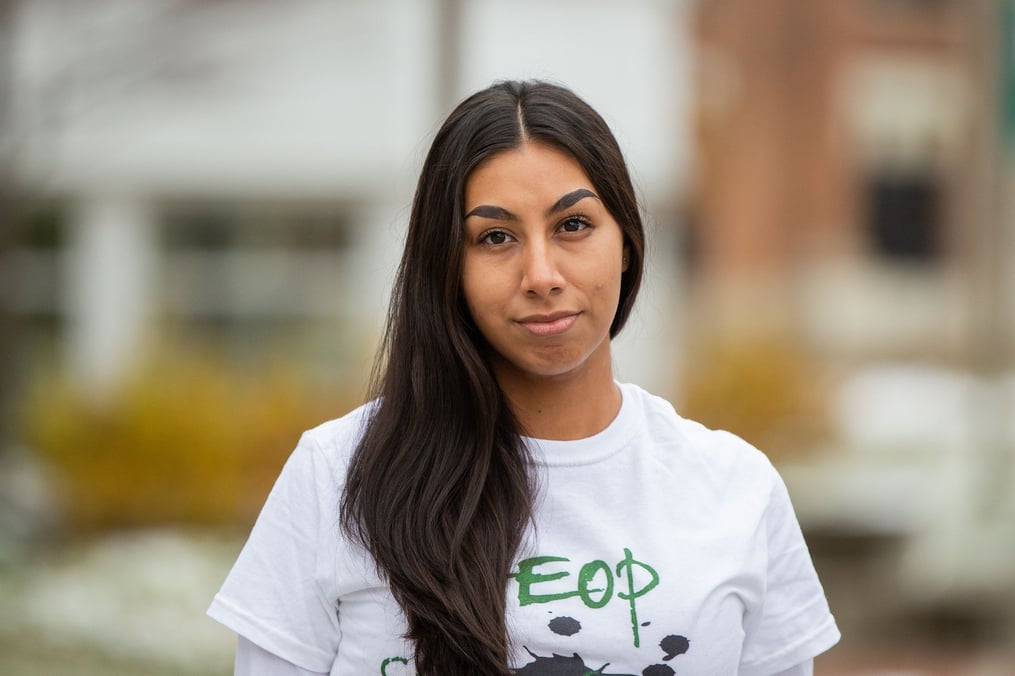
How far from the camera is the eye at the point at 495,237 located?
215 cm

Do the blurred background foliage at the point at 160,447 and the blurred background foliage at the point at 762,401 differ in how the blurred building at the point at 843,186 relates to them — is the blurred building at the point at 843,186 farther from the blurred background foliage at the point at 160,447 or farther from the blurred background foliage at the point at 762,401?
the blurred background foliage at the point at 160,447

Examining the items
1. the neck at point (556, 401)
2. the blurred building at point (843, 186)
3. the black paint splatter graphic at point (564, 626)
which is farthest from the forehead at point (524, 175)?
the blurred building at point (843, 186)

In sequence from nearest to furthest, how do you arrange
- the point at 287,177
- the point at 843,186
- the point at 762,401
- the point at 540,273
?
the point at 540,273 → the point at 762,401 → the point at 287,177 → the point at 843,186

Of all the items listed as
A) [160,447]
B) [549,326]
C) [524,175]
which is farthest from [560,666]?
[160,447]

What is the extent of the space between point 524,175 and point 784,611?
0.80 m

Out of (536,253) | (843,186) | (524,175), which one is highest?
(843,186)

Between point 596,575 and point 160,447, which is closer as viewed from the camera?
point 596,575

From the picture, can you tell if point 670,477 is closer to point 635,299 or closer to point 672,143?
point 635,299

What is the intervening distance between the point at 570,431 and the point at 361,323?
12.3 m

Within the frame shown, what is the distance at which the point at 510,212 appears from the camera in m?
2.12

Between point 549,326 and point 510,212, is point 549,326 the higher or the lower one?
the lower one

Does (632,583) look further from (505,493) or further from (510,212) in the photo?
(510,212)

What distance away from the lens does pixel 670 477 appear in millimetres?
2287

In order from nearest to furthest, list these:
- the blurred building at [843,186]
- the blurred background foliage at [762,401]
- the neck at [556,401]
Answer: the neck at [556,401], the blurred background foliage at [762,401], the blurred building at [843,186]
